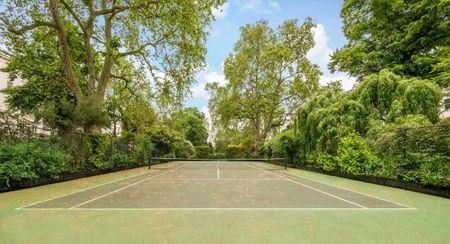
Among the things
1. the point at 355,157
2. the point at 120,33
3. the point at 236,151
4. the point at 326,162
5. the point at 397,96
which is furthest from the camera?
the point at 236,151

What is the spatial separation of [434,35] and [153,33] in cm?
1538

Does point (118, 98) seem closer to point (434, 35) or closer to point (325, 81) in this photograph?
point (325, 81)

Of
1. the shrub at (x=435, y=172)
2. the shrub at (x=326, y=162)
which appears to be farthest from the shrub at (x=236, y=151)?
the shrub at (x=435, y=172)

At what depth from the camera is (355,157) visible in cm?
984

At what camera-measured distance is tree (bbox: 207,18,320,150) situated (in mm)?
24469

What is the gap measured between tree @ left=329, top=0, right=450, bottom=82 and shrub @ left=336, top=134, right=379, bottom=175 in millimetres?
6803

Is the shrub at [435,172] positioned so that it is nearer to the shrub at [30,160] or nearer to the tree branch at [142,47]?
the shrub at [30,160]

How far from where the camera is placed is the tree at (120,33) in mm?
11852

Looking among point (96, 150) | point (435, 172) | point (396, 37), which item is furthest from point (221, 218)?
point (396, 37)

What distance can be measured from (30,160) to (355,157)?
35.3 ft

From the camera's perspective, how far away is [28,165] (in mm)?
7129

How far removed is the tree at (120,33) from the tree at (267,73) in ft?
38.7

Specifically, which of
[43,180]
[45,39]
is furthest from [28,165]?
[45,39]

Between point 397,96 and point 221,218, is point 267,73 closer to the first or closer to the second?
point 397,96
